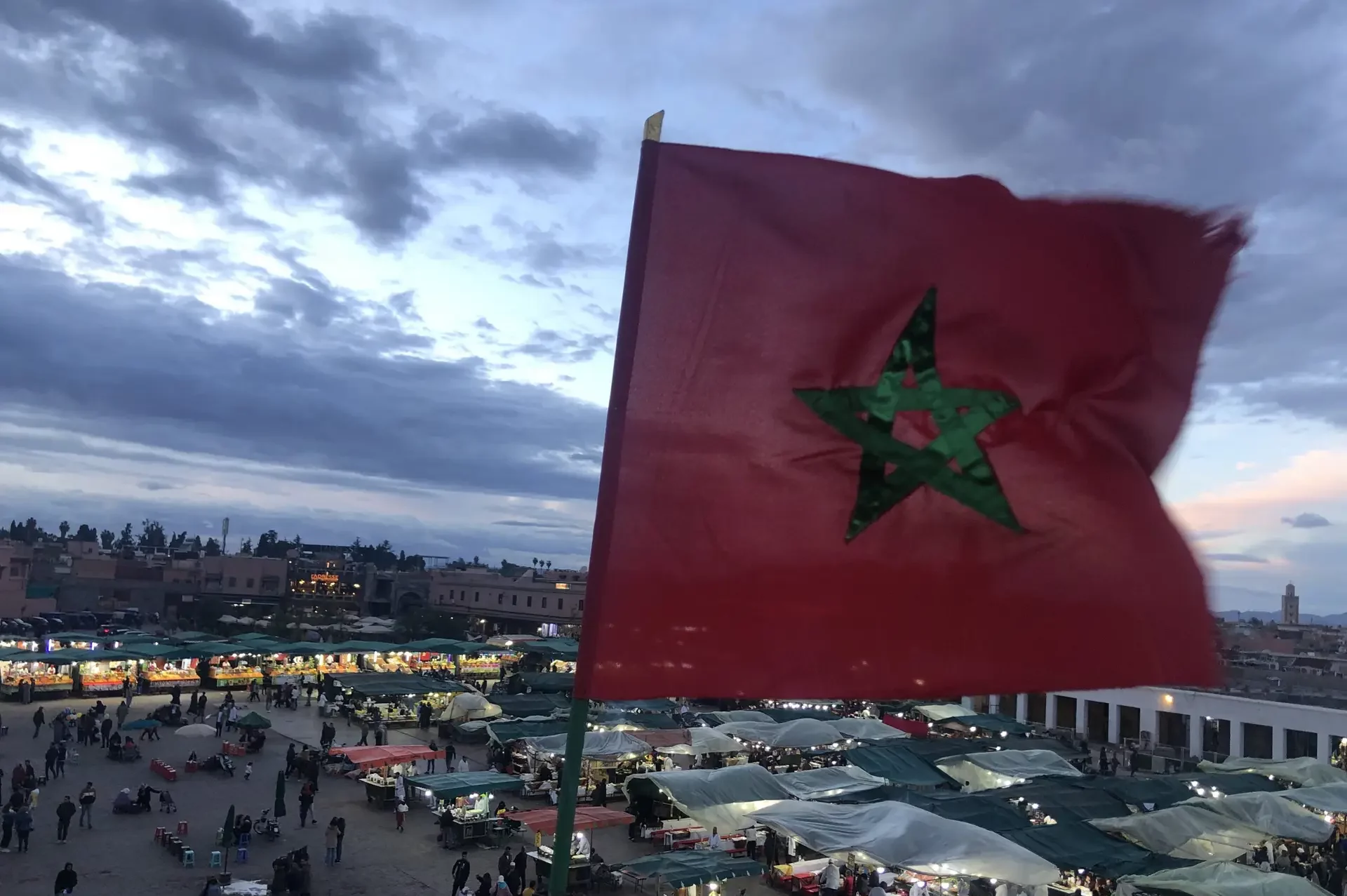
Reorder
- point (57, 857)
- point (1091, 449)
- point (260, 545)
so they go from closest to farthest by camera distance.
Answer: point (1091, 449)
point (57, 857)
point (260, 545)

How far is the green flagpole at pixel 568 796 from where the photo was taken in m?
4.36

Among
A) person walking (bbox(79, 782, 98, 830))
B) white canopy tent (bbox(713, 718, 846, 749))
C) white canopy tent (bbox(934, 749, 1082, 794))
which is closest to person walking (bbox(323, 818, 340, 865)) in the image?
person walking (bbox(79, 782, 98, 830))

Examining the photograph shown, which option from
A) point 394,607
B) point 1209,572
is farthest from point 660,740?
point 394,607

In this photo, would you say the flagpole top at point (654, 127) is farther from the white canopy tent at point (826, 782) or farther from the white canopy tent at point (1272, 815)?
the white canopy tent at point (1272, 815)

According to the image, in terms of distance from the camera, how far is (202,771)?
27641 millimetres

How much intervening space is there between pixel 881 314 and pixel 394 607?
314 ft

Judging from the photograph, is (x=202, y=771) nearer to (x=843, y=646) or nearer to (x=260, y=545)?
(x=843, y=646)

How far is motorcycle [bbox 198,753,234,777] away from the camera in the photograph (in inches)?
1072

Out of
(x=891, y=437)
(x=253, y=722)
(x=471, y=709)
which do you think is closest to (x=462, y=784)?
(x=253, y=722)

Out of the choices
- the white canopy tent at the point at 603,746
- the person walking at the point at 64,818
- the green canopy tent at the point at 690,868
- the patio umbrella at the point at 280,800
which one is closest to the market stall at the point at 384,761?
the patio umbrella at the point at 280,800

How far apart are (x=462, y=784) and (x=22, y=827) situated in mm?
8519

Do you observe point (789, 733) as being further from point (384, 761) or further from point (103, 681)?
point (103, 681)

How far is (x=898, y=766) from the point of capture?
23.3 m

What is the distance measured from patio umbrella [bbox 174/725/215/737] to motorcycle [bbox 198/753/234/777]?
74.3 inches
